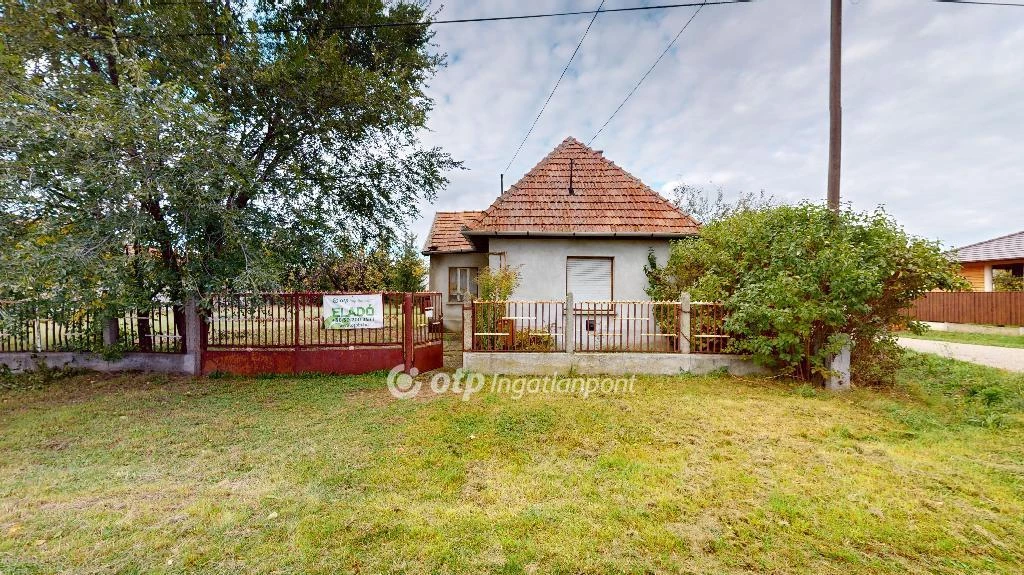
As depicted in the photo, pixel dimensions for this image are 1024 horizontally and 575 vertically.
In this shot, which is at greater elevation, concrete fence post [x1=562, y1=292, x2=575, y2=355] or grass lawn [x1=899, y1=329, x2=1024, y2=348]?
concrete fence post [x1=562, y1=292, x2=575, y2=355]

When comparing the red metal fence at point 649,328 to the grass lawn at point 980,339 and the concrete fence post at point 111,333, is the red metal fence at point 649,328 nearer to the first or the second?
the grass lawn at point 980,339

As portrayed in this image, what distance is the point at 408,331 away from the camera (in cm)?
808

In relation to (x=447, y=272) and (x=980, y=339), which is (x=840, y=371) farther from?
(x=980, y=339)

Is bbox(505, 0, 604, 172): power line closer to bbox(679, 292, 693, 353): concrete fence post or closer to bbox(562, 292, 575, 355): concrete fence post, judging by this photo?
bbox(562, 292, 575, 355): concrete fence post

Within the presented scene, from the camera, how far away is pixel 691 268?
876cm

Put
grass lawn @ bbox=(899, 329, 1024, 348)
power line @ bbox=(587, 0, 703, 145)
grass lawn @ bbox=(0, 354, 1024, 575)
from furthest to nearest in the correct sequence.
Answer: grass lawn @ bbox=(899, 329, 1024, 348)
power line @ bbox=(587, 0, 703, 145)
grass lawn @ bbox=(0, 354, 1024, 575)

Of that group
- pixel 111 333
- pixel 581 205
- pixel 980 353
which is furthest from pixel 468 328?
pixel 980 353

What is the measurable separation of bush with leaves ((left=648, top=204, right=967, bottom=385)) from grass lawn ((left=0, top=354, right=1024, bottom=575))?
964 mm

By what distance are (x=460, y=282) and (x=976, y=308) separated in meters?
21.0

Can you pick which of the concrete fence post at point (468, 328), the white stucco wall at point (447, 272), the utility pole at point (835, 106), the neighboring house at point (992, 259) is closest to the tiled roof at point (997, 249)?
the neighboring house at point (992, 259)

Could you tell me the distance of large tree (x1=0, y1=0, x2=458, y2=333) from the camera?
5465 mm

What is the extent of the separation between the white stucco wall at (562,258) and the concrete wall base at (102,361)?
276 inches

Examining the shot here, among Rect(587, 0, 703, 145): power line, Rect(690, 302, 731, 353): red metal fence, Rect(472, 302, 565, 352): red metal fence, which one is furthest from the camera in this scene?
Rect(472, 302, 565, 352): red metal fence

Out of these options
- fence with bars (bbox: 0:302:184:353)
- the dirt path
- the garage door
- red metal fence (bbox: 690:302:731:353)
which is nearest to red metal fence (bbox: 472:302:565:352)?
the garage door
